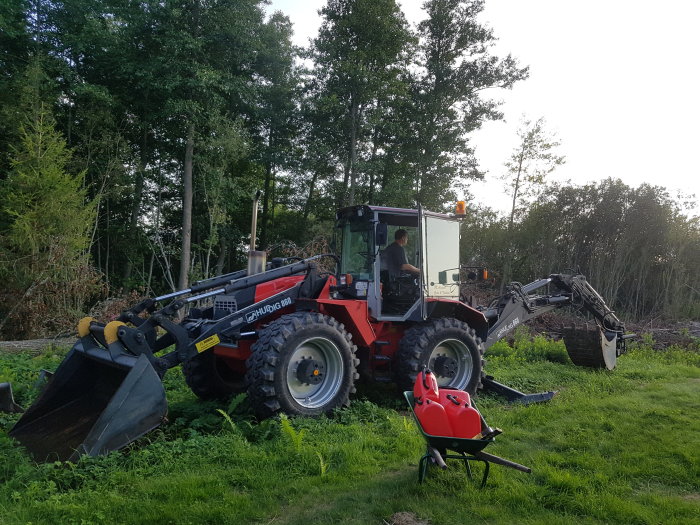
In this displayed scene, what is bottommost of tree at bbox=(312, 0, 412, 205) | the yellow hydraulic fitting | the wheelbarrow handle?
the wheelbarrow handle

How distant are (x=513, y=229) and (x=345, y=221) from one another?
1598 cm

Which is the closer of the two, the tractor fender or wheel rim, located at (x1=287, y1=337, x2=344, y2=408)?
wheel rim, located at (x1=287, y1=337, x2=344, y2=408)

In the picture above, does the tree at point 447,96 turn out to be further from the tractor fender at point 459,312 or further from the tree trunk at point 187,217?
the tractor fender at point 459,312

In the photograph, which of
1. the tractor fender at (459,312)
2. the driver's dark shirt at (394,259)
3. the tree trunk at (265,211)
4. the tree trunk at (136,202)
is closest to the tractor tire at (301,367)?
the driver's dark shirt at (394,259)

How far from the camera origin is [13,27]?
16.5 meters

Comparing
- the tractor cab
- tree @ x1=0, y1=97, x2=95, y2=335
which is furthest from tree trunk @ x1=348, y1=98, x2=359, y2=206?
the tractor cab

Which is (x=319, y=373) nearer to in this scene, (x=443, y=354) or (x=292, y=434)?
(x=292, y=434)

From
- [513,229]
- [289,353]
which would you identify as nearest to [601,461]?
[289,353]

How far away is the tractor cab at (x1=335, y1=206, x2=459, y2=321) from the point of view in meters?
6.30

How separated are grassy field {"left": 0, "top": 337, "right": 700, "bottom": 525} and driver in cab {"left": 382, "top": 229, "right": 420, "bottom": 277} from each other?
1.70 metres

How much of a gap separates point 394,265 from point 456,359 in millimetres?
1551

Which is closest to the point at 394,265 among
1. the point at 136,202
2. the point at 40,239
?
the point at 40,239

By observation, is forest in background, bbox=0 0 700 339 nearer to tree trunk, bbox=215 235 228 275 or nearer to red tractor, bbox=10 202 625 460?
tree trunk, bbox=215 235 228 275

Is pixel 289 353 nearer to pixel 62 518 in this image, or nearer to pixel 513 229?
pixel 62 518
